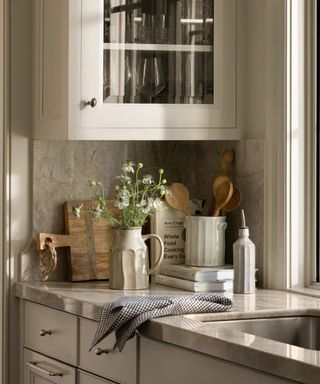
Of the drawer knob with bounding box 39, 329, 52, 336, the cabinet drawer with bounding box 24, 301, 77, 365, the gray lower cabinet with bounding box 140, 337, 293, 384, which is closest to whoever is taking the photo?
the gray lower cabinet with bounding box 140, 337, 293, 384

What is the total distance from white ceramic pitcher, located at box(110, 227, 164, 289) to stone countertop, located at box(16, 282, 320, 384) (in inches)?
1.8

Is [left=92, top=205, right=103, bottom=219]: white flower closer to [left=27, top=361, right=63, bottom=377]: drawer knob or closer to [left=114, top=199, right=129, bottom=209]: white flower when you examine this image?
[left=114, top=199, right=129, bottom=209]: white flower

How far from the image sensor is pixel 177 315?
8.84 ft

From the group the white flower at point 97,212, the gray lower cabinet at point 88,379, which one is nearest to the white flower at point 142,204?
the white flower at point 97,212

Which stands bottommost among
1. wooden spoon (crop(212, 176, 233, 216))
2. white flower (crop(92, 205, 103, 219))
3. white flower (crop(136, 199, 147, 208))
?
white flower (crop(92, 205, 103, 219))

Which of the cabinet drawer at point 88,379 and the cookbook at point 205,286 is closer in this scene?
the cabinet drawer at point 88,379

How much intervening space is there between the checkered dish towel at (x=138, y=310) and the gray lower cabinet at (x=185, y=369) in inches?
2.6

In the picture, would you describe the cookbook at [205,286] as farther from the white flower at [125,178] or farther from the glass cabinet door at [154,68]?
the glass cabinet door at [154,68]

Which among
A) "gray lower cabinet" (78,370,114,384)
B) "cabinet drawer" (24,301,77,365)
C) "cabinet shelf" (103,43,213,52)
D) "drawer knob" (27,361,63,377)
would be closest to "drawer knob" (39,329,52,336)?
"cabinet drawer" (24,301,77,365)

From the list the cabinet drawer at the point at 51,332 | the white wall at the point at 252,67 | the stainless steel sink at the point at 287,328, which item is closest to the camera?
the stainless steel sink at the point at 287,328

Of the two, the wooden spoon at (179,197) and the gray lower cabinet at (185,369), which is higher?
the wooden spoon at (179,197)

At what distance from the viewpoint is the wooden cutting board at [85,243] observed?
11.1ft

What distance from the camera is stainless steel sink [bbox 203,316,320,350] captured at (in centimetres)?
278

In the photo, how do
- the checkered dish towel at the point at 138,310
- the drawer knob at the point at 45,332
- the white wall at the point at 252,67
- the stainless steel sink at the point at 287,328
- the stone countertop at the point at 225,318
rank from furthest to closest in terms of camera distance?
the white wall at the point at 252,67 < the drawer knob at the point at 45,332 < the stainless steel sink at the point at 287,328 < the checkered dish towel at the point at 138,310 < the stone countertop at the point at 225,318
